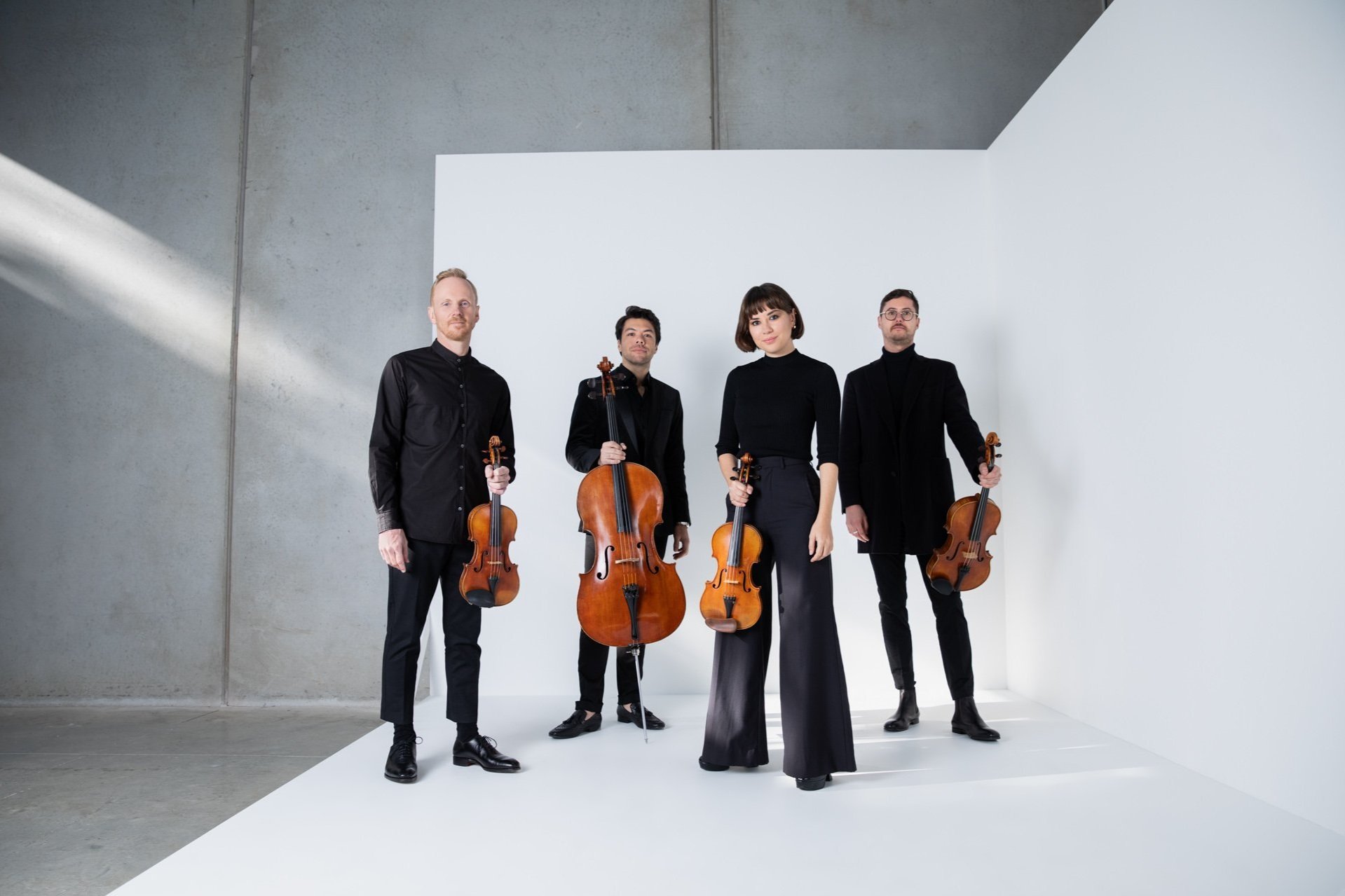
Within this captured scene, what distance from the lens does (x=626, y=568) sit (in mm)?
2596

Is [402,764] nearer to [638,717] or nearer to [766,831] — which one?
[638,717]

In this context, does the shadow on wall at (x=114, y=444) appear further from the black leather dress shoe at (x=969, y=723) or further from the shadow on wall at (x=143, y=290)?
the black leather dress shoe at (x=969, y=723)

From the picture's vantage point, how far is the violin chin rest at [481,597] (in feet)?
8.13

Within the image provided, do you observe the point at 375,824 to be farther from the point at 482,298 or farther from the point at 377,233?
the point at 377,233

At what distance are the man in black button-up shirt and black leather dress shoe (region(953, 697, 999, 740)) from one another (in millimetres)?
1585

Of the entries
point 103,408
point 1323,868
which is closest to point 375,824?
point 1323,868

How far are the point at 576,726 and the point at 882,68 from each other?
3738mm

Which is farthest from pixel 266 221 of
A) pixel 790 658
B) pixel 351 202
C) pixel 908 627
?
pixel 908 627

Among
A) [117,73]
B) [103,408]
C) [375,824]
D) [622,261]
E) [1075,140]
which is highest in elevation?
[117,73]

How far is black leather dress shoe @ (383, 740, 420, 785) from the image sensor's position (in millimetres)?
2529

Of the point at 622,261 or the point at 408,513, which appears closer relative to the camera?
the point at 408,513

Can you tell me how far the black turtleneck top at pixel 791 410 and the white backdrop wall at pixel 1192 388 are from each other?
46.2 inches

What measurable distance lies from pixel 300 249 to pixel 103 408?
4.39 ft

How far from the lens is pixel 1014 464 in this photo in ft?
12.5
